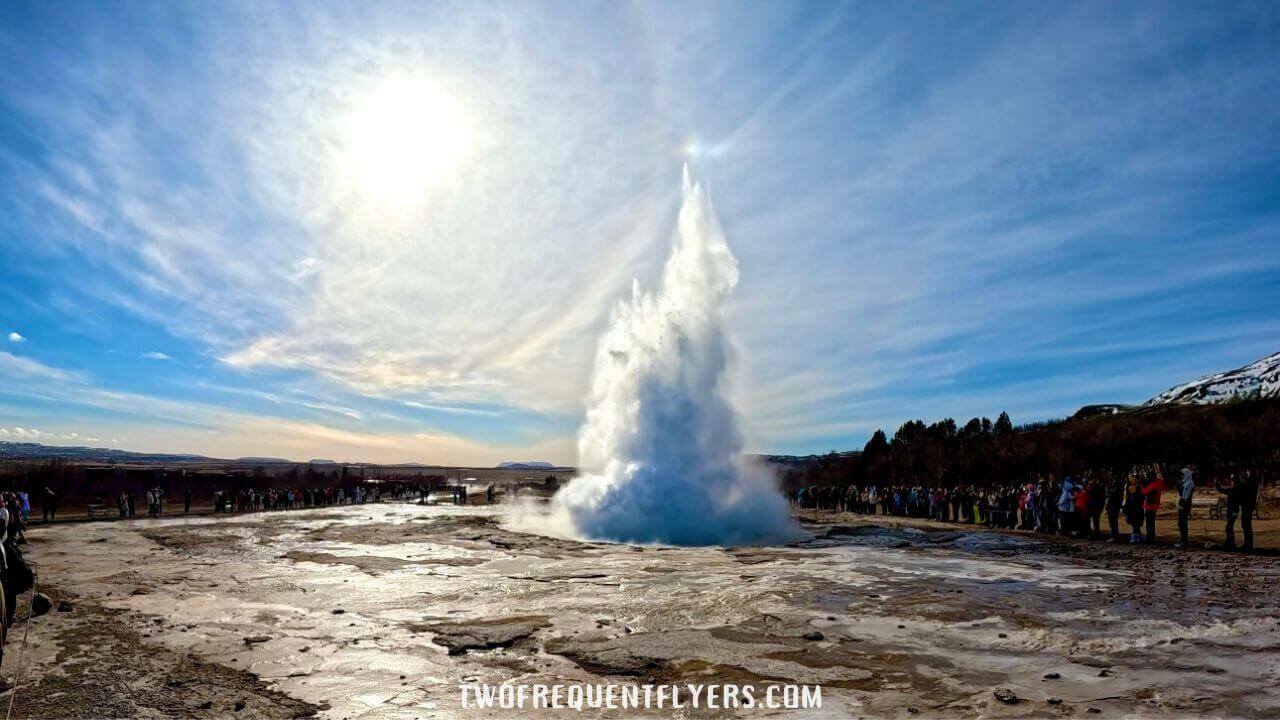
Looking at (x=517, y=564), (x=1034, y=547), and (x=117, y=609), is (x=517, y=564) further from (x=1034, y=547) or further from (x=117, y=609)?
(x=1034, y=547)

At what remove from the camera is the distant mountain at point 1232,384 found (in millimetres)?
119375

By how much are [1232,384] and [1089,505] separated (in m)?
150

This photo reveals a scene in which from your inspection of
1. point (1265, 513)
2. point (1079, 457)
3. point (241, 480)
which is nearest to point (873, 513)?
point (1265, 513)

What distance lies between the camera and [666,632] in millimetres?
8742

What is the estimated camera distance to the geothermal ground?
610 centimetres

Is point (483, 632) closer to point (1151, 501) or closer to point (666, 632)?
point (666, 632)

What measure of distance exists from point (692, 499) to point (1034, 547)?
11.2 meters

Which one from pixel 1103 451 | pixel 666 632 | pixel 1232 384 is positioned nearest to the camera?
pixel 666 632

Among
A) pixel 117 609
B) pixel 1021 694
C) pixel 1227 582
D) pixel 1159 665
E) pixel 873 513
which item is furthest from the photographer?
pixel 873 513

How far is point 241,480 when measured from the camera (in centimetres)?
6231

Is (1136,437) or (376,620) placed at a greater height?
(1136,437)

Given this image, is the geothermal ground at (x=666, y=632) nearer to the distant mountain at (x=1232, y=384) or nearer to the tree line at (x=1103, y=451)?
the tree line at (x=1103, y=451)

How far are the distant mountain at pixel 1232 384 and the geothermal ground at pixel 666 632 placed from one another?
135306mm

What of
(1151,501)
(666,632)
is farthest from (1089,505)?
(666,632)
